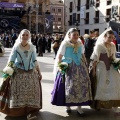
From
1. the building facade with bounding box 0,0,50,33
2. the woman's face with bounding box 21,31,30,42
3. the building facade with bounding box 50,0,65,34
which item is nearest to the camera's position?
the woman's face with bounding box 21,31,30,42

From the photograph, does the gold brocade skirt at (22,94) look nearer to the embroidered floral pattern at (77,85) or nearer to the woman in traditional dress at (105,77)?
the embroidered floral pattern at (77,85)

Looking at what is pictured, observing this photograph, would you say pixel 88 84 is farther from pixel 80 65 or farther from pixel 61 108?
pixel 61 108

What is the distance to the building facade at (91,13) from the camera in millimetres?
31500

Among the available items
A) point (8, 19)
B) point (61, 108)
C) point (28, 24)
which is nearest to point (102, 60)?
point (61, 108)

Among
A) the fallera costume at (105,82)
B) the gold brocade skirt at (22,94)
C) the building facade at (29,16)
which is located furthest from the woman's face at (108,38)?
the building facade at (29,16)

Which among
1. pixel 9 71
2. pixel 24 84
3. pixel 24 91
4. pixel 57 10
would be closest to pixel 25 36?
pixel 9 71

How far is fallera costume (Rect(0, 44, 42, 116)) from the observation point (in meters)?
4.61

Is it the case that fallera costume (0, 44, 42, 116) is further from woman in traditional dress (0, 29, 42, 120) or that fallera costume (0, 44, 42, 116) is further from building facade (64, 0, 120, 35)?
building facade (64, 0, 120, 35)

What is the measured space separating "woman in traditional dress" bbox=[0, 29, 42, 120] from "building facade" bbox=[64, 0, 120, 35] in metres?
24.3

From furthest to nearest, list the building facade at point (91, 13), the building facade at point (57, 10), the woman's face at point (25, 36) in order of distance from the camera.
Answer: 1. the building facade at point (57, 10)
2. the building facade at point (91, 13)
3. the woman's face at point (25, 36)

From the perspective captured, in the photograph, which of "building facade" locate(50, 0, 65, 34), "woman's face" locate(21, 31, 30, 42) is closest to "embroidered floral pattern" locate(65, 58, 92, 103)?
"woman's face" locate(21, 31, 30, 42)

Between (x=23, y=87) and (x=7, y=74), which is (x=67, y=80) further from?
(x=7, y=74)

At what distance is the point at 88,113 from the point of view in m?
5.16

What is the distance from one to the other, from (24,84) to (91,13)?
3105 cm
